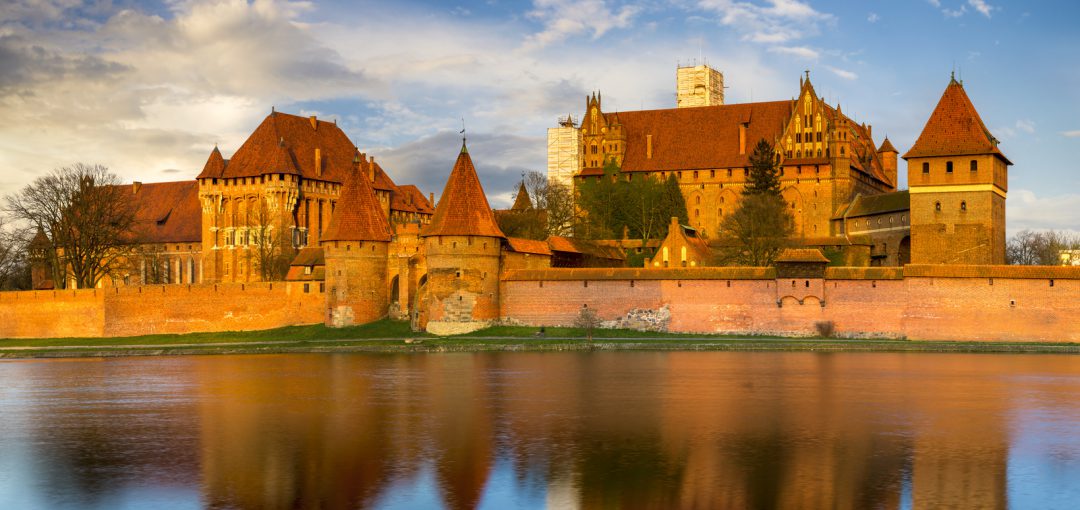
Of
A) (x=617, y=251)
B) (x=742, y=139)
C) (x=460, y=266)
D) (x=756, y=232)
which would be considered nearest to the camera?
(x=460, y=266)

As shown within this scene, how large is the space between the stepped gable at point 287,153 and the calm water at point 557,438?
32657 mm

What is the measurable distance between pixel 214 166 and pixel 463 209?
86.2 ft

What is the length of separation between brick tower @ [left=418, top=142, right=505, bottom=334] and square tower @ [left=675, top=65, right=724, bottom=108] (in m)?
46.1

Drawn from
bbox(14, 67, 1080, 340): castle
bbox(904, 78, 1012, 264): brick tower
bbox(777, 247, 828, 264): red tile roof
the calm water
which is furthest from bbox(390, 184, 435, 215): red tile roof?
the calm water

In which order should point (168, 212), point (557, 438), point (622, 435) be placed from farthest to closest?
point (168, 212)
point (622, 435)
point (557, 438)

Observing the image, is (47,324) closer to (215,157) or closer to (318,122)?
(215,157)

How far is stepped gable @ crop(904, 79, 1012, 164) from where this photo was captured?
48562 millimetres

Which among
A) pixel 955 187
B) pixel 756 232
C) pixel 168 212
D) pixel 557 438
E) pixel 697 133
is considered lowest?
pixel 557 438

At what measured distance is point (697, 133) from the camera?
71.4 m

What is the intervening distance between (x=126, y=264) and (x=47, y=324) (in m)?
15.9

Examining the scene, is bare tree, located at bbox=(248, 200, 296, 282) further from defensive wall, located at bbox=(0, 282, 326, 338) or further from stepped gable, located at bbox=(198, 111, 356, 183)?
defensive wall, located at bbox=(0, 282, 326, 338)

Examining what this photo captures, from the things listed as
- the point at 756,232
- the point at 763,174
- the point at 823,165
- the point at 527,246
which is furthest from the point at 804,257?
the point at 823,165

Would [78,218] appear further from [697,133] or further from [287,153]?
[697,133]

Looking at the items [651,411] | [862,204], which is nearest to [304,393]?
[651,411]
